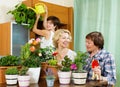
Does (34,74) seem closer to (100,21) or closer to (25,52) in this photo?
(25,52)

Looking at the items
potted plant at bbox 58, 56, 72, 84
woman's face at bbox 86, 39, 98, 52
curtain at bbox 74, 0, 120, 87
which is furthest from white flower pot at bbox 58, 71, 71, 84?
curtain at bbox 74, 0, 120, 87

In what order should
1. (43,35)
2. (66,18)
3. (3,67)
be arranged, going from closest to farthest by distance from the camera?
1. (3,67)
2. (43,35)
3. (66,18)

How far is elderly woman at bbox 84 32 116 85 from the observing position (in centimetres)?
181

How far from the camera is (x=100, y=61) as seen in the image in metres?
1.98

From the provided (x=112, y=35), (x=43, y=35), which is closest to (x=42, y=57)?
(x=43, y=35)

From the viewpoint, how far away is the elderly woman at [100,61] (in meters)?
1.81

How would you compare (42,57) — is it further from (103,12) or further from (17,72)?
(103,12)

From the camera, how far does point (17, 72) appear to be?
1.46 meters

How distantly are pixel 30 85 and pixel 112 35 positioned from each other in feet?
4.78

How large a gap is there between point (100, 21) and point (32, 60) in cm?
144

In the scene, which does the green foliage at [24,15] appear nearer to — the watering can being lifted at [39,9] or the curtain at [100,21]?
the watering can being lifted at [39,9]

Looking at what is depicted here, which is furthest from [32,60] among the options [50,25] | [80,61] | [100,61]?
[50,25]

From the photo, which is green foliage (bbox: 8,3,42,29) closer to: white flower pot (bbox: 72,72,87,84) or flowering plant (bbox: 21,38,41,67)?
flowering plant (bbox: 21,38,41,67)

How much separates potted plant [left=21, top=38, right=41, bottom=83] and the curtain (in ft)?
4.01
